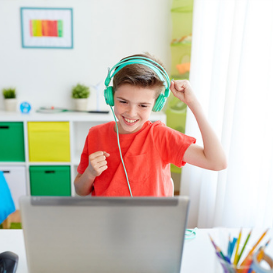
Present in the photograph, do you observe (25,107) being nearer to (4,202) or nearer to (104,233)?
(4,202)

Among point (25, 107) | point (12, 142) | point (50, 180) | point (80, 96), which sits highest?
point (80, 96)

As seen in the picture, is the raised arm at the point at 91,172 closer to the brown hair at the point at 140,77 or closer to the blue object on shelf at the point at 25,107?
the brown hair at the point at 140,77

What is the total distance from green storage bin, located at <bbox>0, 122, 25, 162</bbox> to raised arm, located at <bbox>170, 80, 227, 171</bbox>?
194 centimetres

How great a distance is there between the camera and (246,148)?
69.8 inches

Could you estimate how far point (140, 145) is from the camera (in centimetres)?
128

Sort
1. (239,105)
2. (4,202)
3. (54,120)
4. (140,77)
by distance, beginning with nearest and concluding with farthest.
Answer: (140,77) → (239,105) → (4,202) → (54,120)

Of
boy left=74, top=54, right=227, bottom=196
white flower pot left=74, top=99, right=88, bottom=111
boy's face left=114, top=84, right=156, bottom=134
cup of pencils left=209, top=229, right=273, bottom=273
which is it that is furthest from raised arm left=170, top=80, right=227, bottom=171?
white flower pot left=74, top=99, right=88, bottom=111

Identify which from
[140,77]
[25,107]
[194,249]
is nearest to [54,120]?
[25,107]

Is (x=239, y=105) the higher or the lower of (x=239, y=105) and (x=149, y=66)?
the lower

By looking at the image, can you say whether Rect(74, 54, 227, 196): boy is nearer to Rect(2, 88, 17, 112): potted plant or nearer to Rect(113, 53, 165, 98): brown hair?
Rect(113, 53, 165, 98): brown hair

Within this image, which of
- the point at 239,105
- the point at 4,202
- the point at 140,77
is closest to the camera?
the point at 140,77

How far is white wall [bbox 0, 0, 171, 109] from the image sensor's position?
9.57 feet

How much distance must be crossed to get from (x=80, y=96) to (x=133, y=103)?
6.38ft

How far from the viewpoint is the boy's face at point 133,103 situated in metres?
1.10
